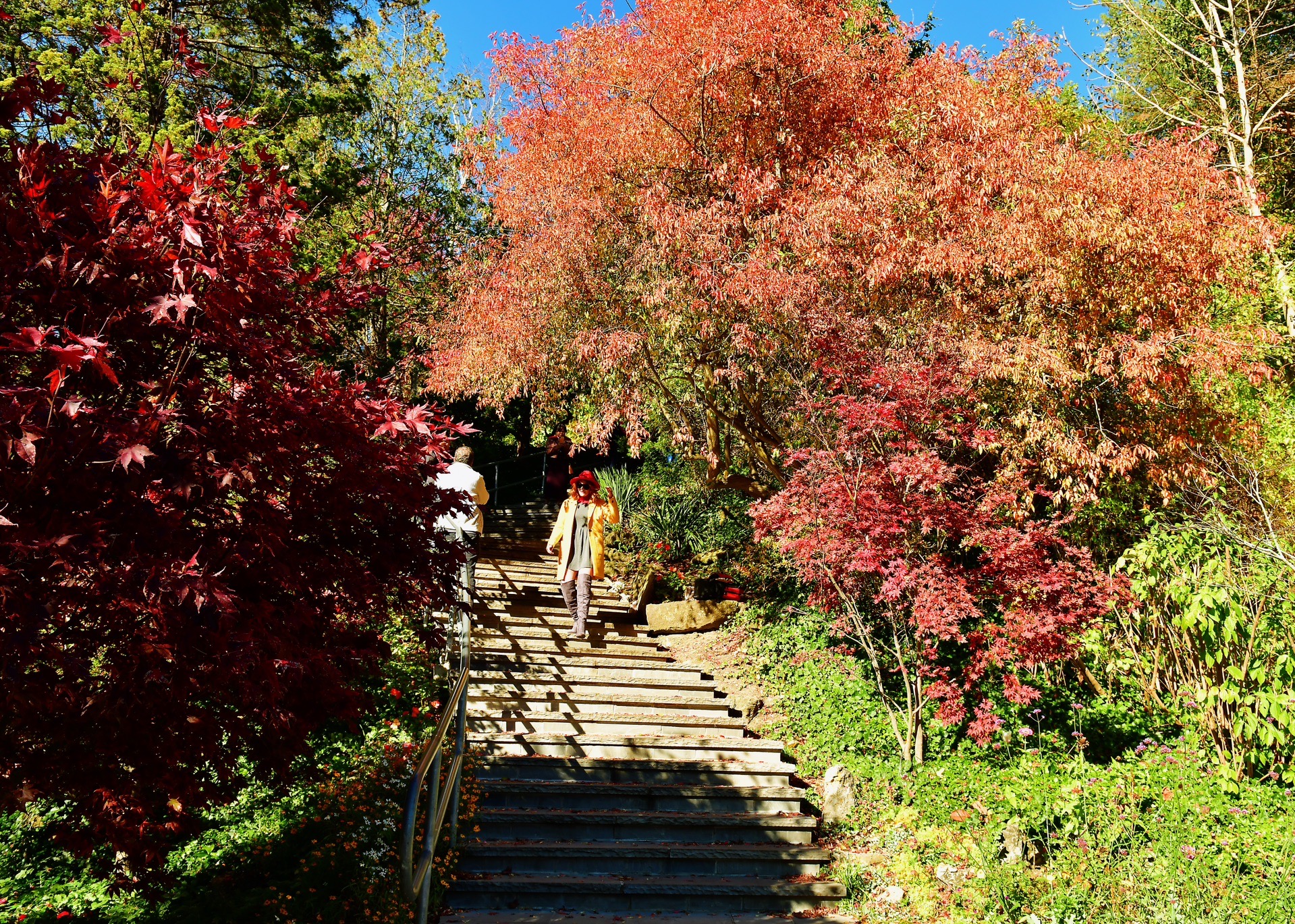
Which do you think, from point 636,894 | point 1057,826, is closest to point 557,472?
point 636,894

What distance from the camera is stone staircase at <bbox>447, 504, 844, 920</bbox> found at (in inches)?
234

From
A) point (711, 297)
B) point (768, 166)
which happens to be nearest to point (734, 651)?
point (711, 297)

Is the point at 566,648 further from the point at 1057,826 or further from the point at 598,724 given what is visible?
the point at 1057,826

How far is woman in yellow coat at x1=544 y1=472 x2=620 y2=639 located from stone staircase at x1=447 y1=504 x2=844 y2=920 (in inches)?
23.8

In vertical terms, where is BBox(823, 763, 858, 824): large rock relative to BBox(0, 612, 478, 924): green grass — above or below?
above

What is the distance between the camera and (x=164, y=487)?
3443mm

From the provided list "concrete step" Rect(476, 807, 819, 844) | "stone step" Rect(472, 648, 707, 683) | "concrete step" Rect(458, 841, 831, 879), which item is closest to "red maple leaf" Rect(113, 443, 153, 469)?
"concrete step" Rect(458, 841, 831, 879)

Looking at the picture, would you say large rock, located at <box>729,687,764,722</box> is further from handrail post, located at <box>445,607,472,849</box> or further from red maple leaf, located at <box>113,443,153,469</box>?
red maple leaf, located at <box>113,443,153,469</box>

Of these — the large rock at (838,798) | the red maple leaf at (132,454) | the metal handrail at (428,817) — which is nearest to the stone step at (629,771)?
the large rock at (838,798)

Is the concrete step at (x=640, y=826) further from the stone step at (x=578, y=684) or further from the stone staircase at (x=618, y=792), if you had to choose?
the stone step at (x=578, y=684)

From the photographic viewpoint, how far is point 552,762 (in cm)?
720

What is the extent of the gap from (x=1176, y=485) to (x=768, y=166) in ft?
17.9

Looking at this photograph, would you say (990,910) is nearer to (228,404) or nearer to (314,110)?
(228,404)

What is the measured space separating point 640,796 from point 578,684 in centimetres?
173
